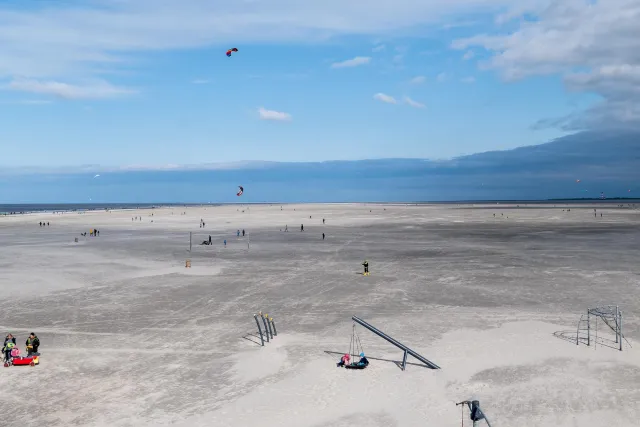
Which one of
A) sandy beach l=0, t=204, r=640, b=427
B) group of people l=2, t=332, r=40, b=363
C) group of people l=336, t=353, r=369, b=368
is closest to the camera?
sandy beach l=0, t=204, r=640, b=427

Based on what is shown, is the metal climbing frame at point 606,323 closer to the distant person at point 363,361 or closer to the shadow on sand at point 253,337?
the distant person at point 363,361

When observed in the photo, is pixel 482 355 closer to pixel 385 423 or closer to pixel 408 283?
pixel 385 423

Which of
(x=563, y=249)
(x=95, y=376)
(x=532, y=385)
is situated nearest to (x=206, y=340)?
(x=95, y=376)

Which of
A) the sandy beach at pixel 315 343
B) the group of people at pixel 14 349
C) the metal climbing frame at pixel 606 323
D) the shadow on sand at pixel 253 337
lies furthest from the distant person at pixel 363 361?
the group of people at pixel 14 349

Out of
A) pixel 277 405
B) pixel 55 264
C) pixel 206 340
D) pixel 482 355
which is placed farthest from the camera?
pixel 55 264

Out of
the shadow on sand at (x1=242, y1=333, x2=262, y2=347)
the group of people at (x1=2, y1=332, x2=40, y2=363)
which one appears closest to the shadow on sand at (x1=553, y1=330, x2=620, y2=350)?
the shadow on sand at (x1=242, y1=333, x2=262, y2=347)

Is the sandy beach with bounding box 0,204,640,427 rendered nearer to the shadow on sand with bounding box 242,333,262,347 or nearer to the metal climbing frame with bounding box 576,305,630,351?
the shadow on sand with bounding box 242,333,262,347

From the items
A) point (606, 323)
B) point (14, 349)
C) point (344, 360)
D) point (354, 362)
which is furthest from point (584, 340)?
point (14, 349)

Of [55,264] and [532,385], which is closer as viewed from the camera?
[532,385]
